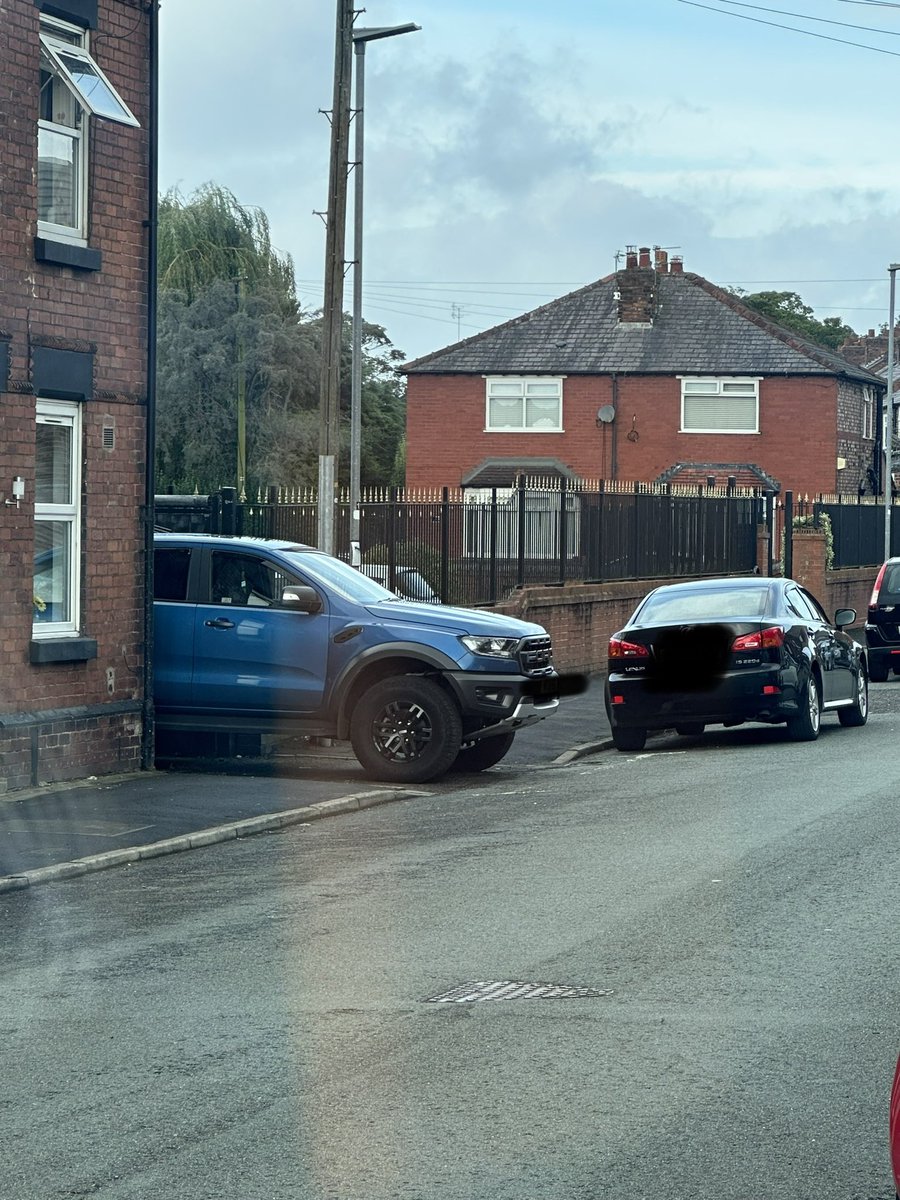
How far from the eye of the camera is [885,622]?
2506 centimetres

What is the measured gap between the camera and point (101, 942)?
8398mm

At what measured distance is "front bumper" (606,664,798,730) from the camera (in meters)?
16.8

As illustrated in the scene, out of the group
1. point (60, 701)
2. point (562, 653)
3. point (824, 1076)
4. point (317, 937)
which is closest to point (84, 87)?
point (60, 701)

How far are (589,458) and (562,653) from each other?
29977 mm

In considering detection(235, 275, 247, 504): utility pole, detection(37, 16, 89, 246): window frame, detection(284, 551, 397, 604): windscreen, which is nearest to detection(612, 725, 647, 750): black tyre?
detection(284, 551, 397, 604): windscreen

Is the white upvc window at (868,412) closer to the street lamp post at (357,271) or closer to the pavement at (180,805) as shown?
the street lamp post at (357,271)

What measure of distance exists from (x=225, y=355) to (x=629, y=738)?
41.5m

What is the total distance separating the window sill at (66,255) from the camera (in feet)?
45.3

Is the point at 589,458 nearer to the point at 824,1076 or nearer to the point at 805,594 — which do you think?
the point at 805,594

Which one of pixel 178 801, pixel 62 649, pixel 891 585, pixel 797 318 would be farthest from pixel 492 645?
pixel 797 318

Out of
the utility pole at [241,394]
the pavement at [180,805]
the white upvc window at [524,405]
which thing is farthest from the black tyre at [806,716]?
the white upvc window at [524,405]

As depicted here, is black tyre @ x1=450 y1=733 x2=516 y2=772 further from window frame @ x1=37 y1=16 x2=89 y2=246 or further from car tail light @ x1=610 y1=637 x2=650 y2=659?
window frame @ x1=37 y1=16 x2=89 y2=246

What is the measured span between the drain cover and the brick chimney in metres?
49.2

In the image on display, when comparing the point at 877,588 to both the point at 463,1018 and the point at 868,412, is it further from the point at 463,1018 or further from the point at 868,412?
the point at 868,412
